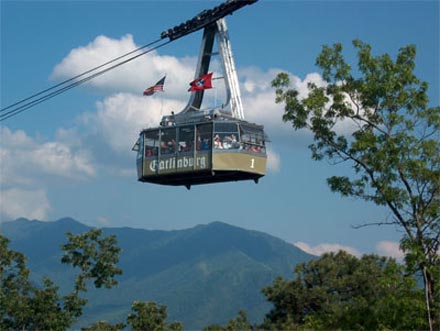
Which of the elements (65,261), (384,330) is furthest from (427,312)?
(65,261)

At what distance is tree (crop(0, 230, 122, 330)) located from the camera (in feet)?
162

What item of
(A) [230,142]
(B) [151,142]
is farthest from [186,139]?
(B) [151,142]

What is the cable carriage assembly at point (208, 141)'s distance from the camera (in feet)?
110

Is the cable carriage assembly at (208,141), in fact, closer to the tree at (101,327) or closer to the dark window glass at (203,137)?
the dark window glass at (203,137)

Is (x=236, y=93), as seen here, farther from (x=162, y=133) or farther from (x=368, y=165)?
(x=368, y=165)

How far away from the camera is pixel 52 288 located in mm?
51312

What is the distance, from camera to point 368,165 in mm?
24484

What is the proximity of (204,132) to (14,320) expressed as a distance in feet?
78.1

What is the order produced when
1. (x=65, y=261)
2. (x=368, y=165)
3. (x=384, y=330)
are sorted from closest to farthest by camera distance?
(x=384, y=330)
(x=368, y=165)
(x=65, y=261)

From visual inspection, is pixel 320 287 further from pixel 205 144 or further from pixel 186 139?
pixel 205 144

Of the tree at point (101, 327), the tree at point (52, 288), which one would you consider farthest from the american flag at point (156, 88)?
the tree at point (101, 327)

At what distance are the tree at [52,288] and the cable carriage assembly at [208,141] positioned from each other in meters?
14.2

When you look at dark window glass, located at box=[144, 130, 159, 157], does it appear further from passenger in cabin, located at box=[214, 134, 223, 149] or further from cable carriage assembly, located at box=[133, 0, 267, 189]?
passenger in cabin, located at box=[214, 134, 223, 149]

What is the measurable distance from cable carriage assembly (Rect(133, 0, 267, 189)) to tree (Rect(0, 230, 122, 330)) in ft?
46.5
